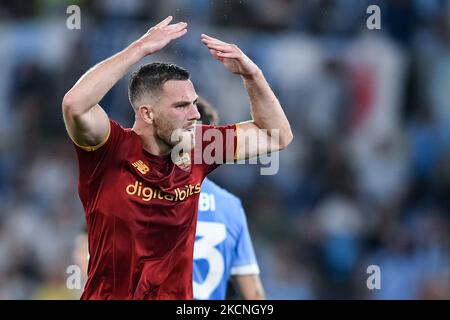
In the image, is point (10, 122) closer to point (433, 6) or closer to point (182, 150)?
point (433, 6)

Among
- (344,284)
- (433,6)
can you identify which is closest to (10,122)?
(344,284)

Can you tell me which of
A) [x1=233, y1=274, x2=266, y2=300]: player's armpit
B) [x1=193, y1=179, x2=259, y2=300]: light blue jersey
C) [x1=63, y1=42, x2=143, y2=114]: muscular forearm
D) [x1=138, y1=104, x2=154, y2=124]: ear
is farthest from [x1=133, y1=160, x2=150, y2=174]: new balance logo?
[x1=233, y1=274, x2=266, y2=300]: player's armpit

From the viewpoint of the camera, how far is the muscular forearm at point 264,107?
5973 mm

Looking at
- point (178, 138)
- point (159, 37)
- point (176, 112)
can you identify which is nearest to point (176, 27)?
point (159, 37)

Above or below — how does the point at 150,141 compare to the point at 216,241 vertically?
above

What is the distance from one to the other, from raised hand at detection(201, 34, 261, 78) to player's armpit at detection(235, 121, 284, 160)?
35 centimetres

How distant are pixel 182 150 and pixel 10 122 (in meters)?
6.15

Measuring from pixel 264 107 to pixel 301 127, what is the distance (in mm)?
5613

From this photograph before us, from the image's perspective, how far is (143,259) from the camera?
18.9 ft

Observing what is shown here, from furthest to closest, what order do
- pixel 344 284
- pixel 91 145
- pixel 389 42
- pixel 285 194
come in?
pixel 389 42 < pixel 285 194 < pixel 344 284 < pixel 91 145

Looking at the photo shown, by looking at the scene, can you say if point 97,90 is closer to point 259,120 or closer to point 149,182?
point 149,182

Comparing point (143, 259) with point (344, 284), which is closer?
point (143, 259)

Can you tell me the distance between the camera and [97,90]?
5.43m

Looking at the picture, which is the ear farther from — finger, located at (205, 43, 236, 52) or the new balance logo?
finger, located at (205, 43, 236, 52)
